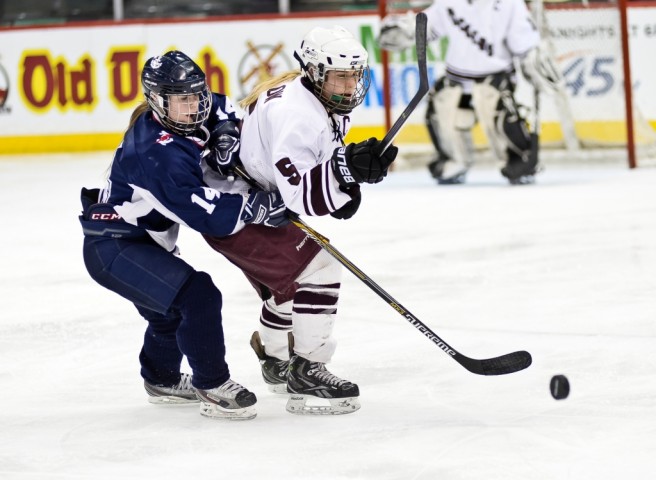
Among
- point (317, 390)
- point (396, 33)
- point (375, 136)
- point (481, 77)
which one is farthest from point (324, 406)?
point (375, 136)

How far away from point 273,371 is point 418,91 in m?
0.75

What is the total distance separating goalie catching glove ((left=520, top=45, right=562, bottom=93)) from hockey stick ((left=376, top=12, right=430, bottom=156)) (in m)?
3.88

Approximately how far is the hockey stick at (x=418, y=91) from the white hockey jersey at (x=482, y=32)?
3813 millimetres

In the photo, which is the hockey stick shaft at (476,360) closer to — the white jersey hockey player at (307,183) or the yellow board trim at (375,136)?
the white jersey hockey player at (307,183)

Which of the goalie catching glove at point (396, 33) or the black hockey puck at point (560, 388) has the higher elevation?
the goalie catching glove at point (396, 33)

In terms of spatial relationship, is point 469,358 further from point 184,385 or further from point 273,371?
point 184,385

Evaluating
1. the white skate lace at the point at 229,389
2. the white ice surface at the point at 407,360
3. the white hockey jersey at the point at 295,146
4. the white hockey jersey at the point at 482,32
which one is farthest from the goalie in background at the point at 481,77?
the white skate lace at the point at 229,389

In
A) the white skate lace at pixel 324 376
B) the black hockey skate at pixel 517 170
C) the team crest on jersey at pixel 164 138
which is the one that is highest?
the team crest on jersey at pixel 164 138

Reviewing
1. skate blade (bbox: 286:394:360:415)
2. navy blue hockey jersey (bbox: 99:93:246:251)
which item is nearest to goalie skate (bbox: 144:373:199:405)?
skate blade (bbox: 286:394:360:415)

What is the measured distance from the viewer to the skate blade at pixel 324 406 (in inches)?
102

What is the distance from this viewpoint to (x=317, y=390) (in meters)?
2.60

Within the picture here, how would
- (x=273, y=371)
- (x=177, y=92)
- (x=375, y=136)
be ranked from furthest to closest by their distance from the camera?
(x=375, y=136) → (x=273, y=371) → (x=177, y=92)

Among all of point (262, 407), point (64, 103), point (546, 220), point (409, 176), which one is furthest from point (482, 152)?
point (262, 407)

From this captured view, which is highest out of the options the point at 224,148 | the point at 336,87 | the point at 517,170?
the point at 336,87
